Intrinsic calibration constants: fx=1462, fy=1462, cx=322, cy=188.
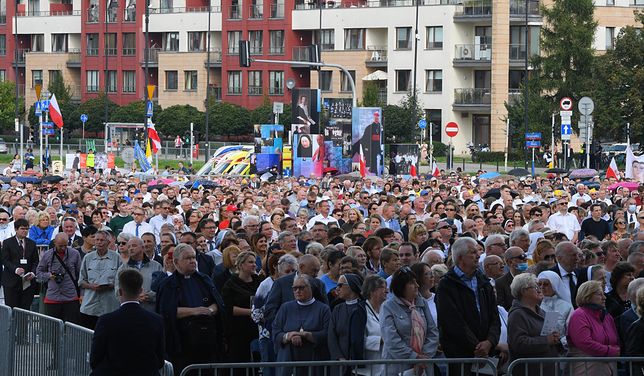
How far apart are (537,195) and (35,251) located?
57.6 feet

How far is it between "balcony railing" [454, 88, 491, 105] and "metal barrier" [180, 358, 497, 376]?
82629 mm

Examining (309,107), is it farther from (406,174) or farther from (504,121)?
(504,121)

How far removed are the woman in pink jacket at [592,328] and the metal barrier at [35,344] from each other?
4.18 meters

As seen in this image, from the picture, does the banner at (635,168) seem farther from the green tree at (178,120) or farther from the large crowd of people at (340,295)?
the green tree at (178,120)

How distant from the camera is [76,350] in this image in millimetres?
11773

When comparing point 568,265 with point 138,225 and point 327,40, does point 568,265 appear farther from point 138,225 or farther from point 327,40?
point 327,40

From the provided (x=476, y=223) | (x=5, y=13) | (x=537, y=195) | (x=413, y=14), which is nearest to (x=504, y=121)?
(x=413, y=14)

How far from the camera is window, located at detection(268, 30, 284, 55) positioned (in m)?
102

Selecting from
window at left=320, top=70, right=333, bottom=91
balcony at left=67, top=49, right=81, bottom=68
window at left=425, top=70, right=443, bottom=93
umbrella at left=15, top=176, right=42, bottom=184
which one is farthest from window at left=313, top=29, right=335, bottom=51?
umbrella at left=15, top=176, right=42, bottom=184

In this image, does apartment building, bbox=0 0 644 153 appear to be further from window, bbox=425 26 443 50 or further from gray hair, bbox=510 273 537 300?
gray hair, bbox=510 273 537 300

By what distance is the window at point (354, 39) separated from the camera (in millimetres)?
98625

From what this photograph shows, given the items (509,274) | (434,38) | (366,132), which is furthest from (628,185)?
(434,38)

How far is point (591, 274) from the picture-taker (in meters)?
13.5

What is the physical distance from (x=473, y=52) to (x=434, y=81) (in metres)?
3.39
